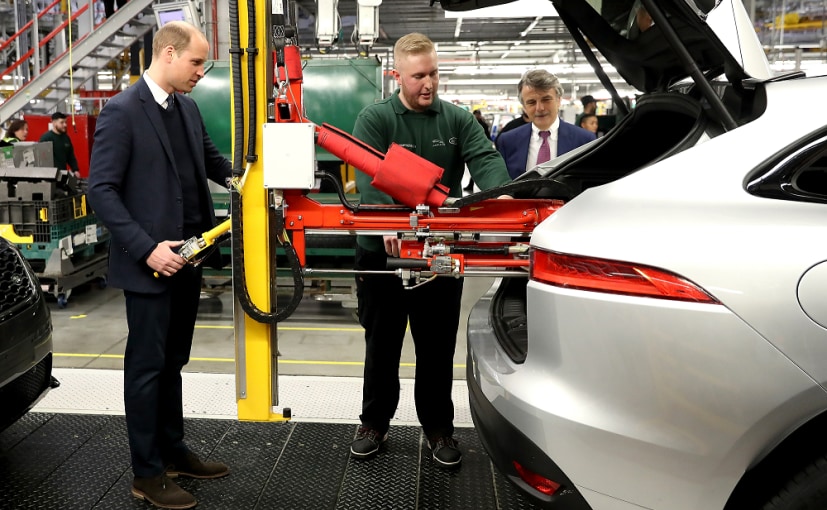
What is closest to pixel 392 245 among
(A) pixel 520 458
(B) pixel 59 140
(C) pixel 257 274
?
(C) pixel 257 274

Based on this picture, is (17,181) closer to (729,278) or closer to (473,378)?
(473,378)

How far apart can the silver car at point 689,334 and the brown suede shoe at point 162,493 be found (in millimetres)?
1324

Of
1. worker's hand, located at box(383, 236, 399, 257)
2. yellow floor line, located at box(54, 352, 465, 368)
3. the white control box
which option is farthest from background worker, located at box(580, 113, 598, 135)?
the white control box

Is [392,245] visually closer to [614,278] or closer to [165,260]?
[165,260]

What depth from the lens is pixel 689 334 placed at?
1.60 meters

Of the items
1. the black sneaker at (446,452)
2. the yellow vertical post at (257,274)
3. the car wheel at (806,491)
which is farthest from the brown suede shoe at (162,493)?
the car wheel at (806,491)

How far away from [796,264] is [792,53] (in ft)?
50.0

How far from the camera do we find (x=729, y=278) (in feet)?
5.21

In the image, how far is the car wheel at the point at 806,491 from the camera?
5.30 ft

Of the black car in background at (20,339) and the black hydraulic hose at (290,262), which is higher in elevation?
the black hydraulic hose at (290,262)

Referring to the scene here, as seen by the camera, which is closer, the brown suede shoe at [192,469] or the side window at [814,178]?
the side window at [814,178]

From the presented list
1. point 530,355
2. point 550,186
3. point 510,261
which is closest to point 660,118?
point 550,186

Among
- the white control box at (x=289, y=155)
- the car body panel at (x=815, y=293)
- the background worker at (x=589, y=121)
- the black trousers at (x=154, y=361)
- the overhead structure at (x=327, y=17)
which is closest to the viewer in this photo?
the car body panel at (x=815, y=293)

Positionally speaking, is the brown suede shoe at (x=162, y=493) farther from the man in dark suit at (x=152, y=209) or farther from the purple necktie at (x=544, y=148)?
the purple necktie at (x=544, y=148)
